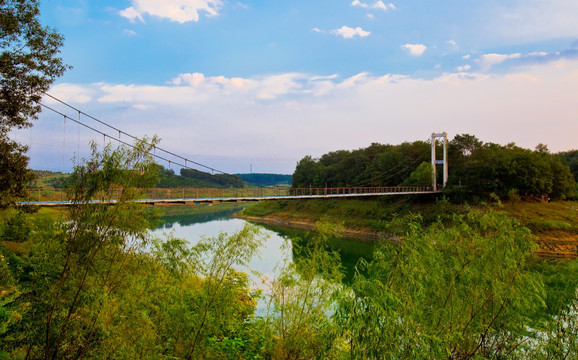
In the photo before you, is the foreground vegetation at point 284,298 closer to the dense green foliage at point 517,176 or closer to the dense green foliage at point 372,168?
the dense green foliage at point 517,176

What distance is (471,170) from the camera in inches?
1190

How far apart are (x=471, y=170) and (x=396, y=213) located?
53.0ft

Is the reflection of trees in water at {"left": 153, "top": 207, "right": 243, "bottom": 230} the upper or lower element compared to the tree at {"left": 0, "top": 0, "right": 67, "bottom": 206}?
lower

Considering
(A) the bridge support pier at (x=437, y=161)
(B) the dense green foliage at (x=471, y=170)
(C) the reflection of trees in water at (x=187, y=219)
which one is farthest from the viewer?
(C) the reflection of trees in water at (x=187, y=219)

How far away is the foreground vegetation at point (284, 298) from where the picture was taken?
425 cm

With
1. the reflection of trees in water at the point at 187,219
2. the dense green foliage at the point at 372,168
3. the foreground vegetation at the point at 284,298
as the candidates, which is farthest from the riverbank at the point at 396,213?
the foreground vegetation at the point at 284,298

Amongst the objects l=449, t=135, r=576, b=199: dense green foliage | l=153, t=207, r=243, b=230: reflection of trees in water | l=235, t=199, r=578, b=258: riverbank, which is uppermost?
l=449, t=135, r=576, b=199: dense green foliage

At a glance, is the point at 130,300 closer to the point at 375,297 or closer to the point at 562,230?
the point at 375,297

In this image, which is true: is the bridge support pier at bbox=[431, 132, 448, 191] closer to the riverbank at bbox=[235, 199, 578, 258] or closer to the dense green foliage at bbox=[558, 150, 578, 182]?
the riverbank at bbox=[235, 199, 578, 258]

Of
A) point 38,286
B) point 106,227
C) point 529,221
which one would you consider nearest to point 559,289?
point 106,227

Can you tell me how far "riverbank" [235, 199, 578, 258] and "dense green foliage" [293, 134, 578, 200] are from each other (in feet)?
4.70

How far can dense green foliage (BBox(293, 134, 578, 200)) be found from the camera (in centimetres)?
2794

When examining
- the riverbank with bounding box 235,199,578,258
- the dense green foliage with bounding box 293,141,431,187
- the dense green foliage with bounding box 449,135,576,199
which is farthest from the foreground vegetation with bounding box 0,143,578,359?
the dense green foliage with bounding box 293,141,431,187

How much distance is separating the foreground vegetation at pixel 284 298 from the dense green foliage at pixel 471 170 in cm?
2476
